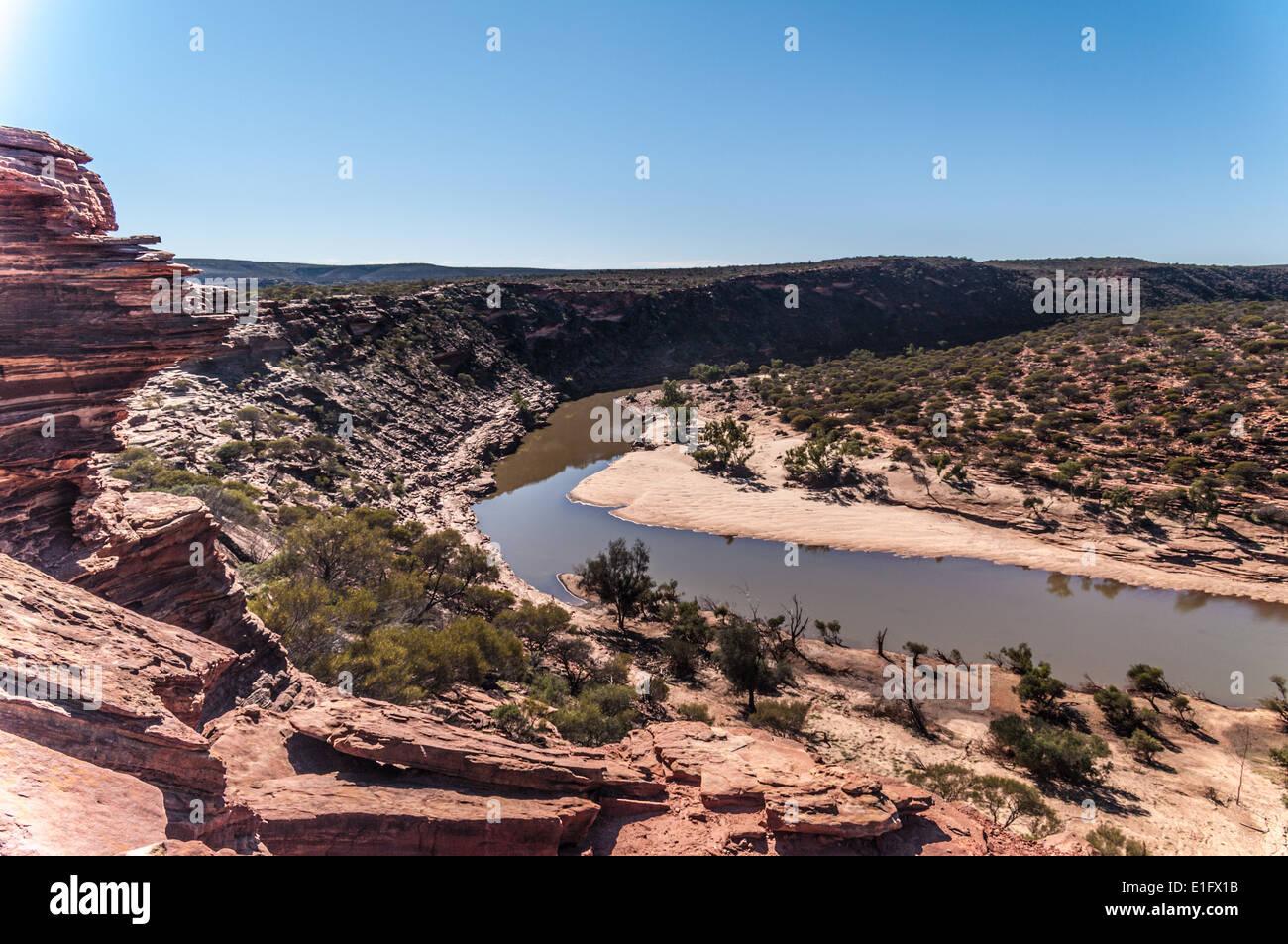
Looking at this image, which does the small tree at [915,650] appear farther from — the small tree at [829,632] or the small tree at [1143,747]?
the small tree at [1143,747]

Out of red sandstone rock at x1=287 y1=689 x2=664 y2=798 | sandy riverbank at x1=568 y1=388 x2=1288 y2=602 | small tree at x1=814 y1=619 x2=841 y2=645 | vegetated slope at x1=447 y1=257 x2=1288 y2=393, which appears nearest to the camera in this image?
red sandstone rock at x1=287 y1=689 x2=664 y2=798

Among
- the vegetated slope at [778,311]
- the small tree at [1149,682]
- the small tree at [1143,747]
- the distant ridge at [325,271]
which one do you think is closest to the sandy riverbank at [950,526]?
the small tree at [1149,682]

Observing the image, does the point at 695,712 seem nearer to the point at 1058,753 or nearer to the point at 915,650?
the point at 1058,753

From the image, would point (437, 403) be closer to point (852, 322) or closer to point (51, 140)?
point (51, 140)

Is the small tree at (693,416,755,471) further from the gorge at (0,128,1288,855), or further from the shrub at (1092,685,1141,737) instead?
the shrub at (1092,685,1141,737)

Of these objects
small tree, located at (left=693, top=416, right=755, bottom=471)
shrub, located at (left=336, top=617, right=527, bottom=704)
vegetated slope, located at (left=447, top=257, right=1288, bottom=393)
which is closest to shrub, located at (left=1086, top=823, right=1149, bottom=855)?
shrub, located at (left=336, top=617, right=527, bottom=704)

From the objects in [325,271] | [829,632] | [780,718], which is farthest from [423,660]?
[325,271]
